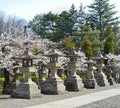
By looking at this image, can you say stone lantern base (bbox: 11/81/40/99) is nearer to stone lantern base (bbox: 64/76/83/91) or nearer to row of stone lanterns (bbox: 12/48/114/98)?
row of stone lanterns (bbox: 12/48/114/98)

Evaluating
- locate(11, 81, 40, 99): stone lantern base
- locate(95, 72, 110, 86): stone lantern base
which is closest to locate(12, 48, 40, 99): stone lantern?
locate(11, 81, 40, 99): stone lantern base

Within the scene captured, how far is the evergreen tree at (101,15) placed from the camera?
172 feet

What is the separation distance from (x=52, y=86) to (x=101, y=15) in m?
36.0

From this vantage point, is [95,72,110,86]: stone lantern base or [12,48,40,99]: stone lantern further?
[95,72,110,86]: stone lantern base

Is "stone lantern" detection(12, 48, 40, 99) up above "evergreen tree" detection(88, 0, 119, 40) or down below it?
below

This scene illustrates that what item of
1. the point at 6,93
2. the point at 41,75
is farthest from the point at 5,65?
the point at 41,75

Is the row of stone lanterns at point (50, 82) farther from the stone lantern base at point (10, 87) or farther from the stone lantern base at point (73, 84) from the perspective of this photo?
the stone lantern base at point (10, 87)

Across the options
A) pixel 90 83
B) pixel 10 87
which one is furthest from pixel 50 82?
pixel 90 83

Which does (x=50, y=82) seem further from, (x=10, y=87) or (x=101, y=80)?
(x=101, y=80)

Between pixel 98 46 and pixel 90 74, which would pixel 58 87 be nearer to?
pixel 90 74

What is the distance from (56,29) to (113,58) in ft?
51.6

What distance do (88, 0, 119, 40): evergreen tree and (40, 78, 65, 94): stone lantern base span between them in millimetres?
34254

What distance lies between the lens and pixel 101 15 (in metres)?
53.0

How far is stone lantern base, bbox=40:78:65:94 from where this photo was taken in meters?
19.0
